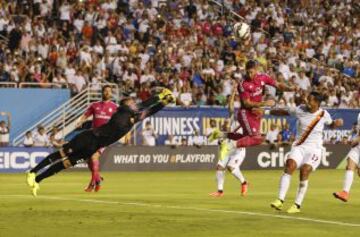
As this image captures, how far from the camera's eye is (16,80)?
120ft

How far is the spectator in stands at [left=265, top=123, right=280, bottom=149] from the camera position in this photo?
41491 mm

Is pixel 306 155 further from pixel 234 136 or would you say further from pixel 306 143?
pixel 234 136

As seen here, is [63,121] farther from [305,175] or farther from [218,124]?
[305,175]

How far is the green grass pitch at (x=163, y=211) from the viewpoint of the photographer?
15070 millimetres

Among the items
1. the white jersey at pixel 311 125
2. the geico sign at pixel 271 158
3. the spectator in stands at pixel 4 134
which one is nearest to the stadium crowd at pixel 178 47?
the spectator in stands at pixel 4 134

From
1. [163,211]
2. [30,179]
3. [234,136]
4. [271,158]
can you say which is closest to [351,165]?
[234,136]

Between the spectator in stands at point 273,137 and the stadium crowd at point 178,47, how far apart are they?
1.41 meters

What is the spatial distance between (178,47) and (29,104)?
7.25 meters

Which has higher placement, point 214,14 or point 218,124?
point 214,14

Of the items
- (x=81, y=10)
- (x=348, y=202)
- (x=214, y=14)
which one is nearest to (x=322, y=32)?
(x=214, y=14)

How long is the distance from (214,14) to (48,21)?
951cm

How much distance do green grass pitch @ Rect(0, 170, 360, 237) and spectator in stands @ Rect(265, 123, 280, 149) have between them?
11844mm

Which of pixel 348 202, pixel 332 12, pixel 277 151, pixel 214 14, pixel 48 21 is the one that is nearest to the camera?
pixel 348 202

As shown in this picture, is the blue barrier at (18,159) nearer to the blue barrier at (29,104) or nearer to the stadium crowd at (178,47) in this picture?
the blue barrier at (29,104)
